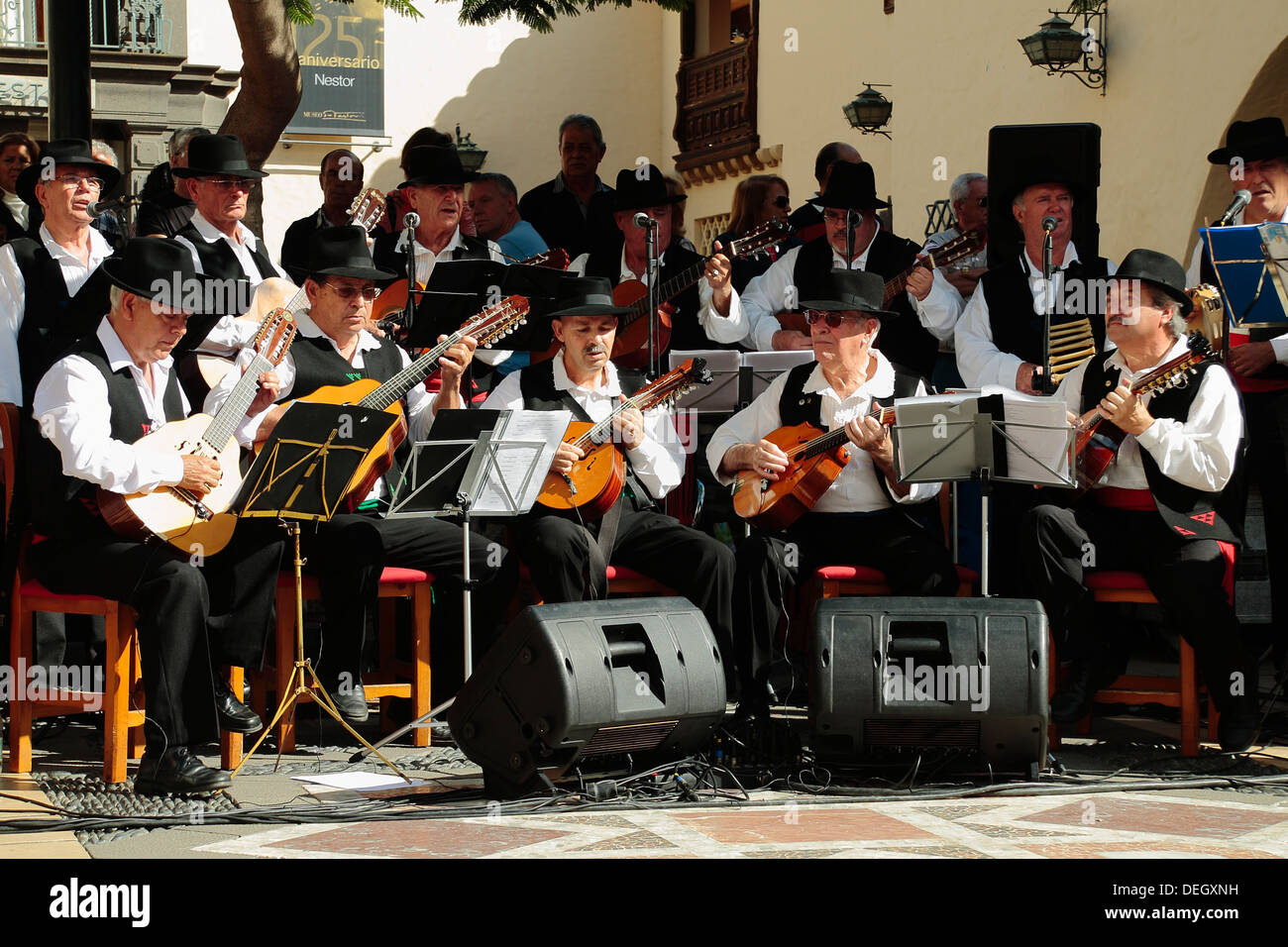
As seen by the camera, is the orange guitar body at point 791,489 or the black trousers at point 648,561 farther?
the orange guitar body at point 791,489

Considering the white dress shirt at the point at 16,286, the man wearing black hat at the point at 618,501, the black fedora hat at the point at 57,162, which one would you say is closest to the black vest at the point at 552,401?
the man wearing black hat at the point at 618,501

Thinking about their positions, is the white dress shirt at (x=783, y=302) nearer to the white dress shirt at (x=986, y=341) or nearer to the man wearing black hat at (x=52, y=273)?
the white dress shirt at (x=986, y=341)

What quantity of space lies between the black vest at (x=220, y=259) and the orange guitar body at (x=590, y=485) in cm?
132

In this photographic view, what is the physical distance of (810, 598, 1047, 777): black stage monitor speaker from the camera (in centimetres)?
516

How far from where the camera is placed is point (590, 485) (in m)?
6.33

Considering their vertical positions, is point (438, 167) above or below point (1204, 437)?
above

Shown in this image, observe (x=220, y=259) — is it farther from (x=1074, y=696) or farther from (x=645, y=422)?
(x=1074, y=696)

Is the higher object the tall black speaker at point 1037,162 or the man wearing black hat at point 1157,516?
the tall black speaker at point 1037,162

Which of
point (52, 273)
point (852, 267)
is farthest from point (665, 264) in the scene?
point (52, 273)

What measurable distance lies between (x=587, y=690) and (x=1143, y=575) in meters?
2.09

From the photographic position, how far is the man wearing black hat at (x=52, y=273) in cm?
604

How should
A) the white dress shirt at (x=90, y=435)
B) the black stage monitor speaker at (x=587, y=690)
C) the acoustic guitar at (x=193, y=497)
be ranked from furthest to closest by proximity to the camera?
1. the acoustic guitar at (x=193, y=497)
2. the white dress shirt at (x=90, y=435)
3. the black stage monitor speaker at (x=587, y=690)

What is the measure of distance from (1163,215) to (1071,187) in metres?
4.72
